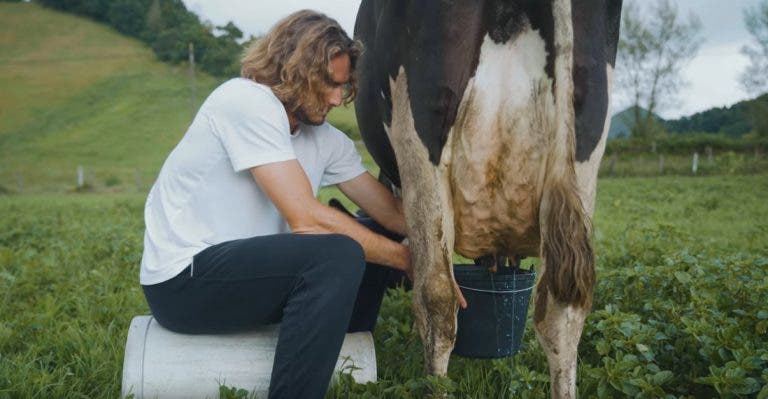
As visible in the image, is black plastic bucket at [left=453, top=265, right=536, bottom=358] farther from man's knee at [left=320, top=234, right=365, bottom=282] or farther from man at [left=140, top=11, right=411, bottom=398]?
man's knee at [left=320, top=234, right=365, bottom=282]

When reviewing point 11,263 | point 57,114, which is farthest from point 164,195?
point 57,114

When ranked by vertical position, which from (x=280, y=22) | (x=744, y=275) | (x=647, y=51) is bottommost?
(x=744, y=275)

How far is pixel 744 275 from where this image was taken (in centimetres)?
368

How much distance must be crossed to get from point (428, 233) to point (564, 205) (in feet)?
1.69

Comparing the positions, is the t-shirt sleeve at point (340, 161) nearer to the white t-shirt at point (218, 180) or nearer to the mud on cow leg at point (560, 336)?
the white t-shirt at point (218, 180)

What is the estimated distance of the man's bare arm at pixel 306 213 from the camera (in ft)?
8.60

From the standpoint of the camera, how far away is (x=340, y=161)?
10.7 feet

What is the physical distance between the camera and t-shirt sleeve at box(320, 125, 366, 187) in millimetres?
3219

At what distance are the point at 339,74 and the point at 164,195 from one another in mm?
883

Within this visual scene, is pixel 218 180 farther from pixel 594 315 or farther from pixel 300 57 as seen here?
pixel 594 315

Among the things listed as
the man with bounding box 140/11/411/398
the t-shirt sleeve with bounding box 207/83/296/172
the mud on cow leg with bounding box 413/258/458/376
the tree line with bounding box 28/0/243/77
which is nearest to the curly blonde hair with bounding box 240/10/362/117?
the man with bounding box 140/11/411/398

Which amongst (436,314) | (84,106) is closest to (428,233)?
(436,314)

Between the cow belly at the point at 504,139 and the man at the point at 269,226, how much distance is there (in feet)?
1.28

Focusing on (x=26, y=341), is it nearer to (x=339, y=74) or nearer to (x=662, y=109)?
(x=339, y=74)
